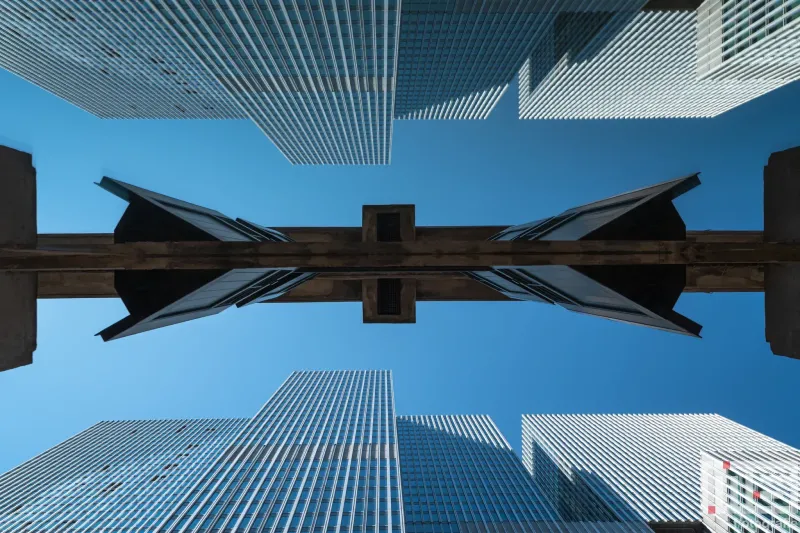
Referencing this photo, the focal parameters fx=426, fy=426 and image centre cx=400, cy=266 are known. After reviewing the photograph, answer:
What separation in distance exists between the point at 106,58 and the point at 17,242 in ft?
486

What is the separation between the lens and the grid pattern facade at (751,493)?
94.5 meters

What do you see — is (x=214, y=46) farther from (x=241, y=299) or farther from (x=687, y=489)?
(x=687, y=489)

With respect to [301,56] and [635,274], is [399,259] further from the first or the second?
[301,56]

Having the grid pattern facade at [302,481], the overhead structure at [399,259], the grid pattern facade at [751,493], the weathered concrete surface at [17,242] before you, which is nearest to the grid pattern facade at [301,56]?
the overhead structure at [399,259]

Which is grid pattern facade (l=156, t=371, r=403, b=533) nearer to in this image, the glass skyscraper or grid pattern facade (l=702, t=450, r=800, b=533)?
the glass skyscraper

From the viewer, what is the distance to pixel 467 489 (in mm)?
146000

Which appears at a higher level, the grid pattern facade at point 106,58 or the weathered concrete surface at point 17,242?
the grid pattern facade at point 106,58

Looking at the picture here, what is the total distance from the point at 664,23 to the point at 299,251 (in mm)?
163859

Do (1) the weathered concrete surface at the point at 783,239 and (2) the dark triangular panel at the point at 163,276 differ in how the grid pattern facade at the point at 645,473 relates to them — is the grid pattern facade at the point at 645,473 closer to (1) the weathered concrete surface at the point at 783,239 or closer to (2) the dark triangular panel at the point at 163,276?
(1) the weathered concrete surface at the point at 783,239

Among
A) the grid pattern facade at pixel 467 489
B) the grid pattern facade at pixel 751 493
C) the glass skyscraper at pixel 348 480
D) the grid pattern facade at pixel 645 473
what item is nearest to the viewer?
the glass skyscraper at pixel 348 480

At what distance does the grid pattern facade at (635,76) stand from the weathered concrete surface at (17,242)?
15566cm

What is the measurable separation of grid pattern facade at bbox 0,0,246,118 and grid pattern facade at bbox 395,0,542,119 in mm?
64289

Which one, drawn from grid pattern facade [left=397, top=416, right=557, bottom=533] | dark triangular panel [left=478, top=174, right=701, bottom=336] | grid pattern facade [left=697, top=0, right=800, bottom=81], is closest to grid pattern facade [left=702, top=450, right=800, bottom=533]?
grid pattern facade [left=397, top=416, right=557, bottom=533]

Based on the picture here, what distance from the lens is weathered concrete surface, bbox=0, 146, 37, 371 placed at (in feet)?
23.9
